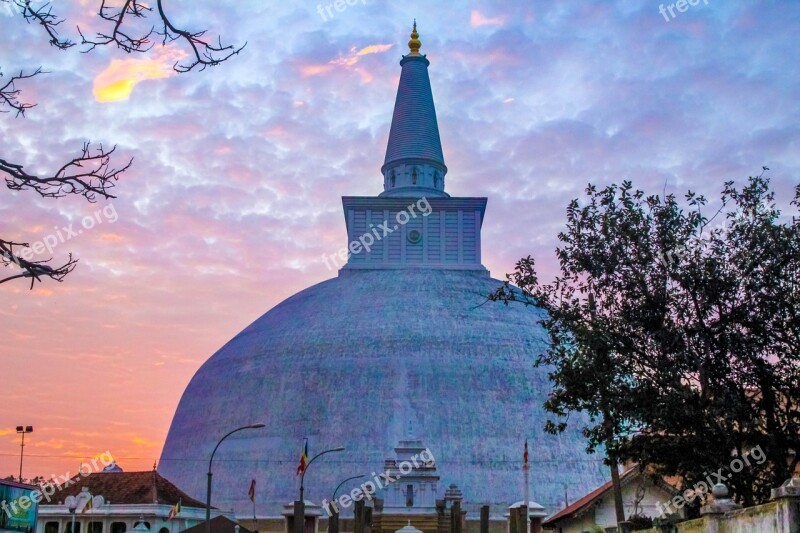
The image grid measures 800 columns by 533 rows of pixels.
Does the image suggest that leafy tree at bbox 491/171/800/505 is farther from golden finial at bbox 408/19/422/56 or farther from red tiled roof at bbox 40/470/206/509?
golden finial at bbox 408/19/422/56

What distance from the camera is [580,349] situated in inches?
936

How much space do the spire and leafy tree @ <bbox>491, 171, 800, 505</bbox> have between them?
46.0 meters

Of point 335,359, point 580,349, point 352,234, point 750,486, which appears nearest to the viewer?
point 750,486

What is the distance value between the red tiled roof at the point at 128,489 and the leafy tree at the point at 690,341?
110 ft

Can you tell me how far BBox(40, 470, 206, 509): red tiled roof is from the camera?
5247 centimetres

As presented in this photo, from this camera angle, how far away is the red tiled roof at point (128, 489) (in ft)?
172

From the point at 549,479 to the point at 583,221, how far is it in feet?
110

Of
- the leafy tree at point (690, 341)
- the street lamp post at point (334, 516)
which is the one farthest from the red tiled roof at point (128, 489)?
the leafy tree at point (690, 341)

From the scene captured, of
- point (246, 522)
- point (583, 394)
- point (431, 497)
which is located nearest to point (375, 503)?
point (431, 497)

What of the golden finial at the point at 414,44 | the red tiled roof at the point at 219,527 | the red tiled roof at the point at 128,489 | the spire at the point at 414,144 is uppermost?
the golden finial at the point at 414,44

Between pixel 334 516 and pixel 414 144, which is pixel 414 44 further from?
pixel 334 516

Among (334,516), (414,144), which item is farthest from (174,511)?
(414,144)

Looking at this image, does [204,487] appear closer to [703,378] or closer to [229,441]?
[229,441]

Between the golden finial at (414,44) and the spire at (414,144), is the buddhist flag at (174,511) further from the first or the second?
the golden finial at (414,44)
